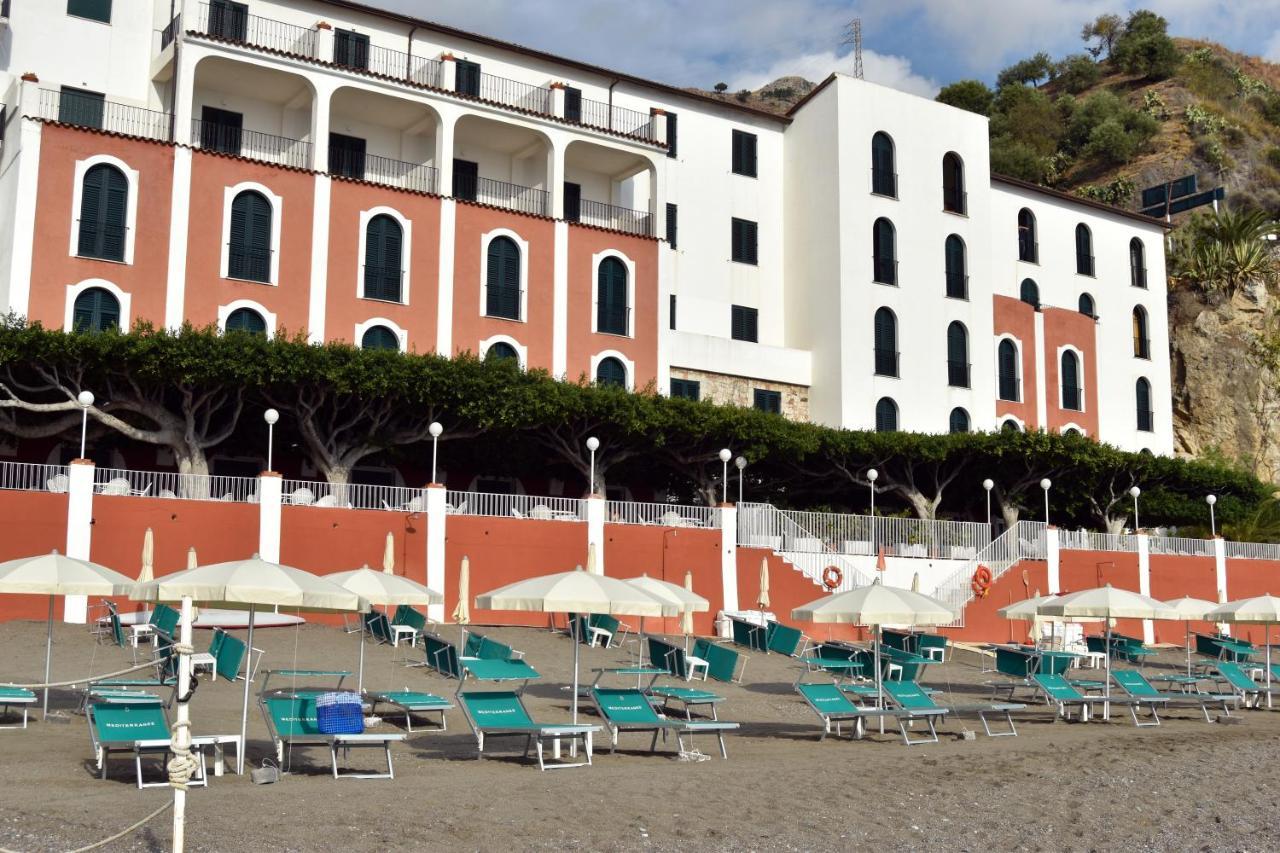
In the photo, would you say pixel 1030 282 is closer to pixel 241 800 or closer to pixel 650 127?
pixel 650 127

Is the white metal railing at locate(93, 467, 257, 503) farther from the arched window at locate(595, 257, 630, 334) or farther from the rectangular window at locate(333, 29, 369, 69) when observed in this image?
the rectangular window at locate(333, 29, 369, 69)

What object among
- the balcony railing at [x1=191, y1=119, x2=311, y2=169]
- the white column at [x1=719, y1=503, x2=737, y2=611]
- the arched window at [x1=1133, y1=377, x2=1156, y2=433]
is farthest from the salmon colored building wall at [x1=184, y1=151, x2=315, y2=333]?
the arched window at [x1=1133, y1=377, x2=1156, y2=433]

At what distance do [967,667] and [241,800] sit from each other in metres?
16.9

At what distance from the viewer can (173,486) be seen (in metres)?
23.5

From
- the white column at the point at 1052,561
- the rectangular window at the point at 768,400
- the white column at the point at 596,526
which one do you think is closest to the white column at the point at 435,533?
the white column at the point at 596,526

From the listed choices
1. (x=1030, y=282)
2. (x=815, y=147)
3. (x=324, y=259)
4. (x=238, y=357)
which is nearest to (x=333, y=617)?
(x=238, y=357)

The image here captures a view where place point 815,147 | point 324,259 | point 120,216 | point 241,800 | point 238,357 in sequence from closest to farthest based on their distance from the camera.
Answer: point 241,800, point 238,357, point 120,216, point 324,259, point 815,147

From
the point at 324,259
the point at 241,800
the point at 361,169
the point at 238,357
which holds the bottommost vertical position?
the point at 241,800

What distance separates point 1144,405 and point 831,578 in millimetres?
23368

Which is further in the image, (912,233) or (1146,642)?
(912,233)

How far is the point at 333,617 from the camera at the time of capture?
22.6 metres

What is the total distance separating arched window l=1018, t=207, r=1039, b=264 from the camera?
45.2 metres

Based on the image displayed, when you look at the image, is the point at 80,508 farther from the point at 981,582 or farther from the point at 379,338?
the point at 981,582

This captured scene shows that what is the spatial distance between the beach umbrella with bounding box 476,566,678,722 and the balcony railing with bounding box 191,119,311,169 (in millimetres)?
19456
